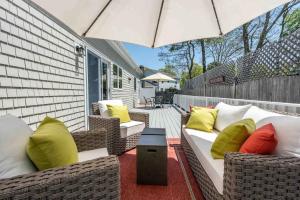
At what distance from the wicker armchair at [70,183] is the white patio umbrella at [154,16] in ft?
5.61

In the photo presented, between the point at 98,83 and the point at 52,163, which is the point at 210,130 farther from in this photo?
the point at 98,83

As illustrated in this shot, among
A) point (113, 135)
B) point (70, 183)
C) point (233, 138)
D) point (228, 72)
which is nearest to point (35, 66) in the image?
point (113, 135)

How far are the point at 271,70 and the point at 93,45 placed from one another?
406cm

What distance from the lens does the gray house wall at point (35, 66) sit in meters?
2.31

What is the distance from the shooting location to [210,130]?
3.50 meters

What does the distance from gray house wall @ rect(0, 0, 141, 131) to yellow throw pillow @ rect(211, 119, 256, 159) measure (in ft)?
7.27

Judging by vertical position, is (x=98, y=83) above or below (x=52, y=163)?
above

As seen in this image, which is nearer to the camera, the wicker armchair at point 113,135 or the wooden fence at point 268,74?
the wooden fence at point 268,74

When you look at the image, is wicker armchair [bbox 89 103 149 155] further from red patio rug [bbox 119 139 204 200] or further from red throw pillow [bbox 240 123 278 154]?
red throw pillow [bbox 240 123 278 154]

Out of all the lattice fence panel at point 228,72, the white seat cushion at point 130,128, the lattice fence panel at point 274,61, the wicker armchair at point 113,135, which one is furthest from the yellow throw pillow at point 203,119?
the lattice fence panel at point 228,72

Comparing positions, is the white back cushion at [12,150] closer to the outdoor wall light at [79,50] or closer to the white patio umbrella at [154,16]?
the white patio umbrella at [154,16]

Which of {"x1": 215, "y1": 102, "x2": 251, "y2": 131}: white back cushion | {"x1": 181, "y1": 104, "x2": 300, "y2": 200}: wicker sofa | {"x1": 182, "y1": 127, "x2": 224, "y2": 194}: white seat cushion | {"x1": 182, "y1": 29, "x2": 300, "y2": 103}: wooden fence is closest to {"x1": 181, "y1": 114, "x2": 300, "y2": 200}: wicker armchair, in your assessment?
{"x1": 181, "y1": 104, "x2": 300, "y2": 200}: wicker sofa

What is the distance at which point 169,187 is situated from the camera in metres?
2.62

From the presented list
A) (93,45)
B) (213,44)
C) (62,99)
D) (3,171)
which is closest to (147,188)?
(3,171)
